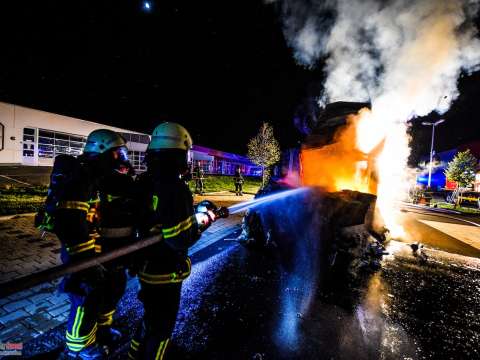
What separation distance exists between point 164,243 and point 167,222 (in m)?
0.33

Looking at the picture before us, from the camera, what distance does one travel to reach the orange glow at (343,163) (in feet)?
27.5

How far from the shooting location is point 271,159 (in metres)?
28.4

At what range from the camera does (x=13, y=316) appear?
9.00 ft

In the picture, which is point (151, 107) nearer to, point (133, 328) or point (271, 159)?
point (271, 159)

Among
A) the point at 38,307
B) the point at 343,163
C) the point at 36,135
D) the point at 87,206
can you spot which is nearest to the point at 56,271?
the point at 87,206

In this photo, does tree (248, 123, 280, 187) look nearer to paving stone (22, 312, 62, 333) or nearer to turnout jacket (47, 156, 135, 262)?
paving stone (22, 312, 62, 333)

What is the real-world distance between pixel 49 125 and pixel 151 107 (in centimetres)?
795

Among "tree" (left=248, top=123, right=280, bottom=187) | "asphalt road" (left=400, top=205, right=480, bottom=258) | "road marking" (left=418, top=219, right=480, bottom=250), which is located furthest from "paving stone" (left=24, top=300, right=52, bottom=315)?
"tree" (left=248, top=123, right=280, bottom=187)

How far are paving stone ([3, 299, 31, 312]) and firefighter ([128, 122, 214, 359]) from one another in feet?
6.43

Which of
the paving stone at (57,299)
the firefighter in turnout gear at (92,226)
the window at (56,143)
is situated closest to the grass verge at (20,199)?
the paving stone at (57,299)

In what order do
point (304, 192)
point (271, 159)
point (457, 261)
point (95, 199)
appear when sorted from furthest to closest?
point (271, 159) → point (304, 192) → point (457, 261) → point (95, 199)

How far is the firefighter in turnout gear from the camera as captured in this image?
2.03 m

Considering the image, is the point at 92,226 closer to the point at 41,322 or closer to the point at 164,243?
the point at 164,243

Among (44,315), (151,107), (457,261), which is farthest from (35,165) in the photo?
(457,261)
